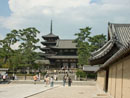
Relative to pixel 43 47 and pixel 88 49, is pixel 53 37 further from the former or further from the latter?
pixel 88 49

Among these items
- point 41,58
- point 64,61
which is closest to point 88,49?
point 64,61

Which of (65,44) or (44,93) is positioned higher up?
(65,44)

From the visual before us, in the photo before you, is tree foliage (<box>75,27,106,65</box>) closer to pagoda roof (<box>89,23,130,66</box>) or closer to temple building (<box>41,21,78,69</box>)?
temple building (<box>41,21,78,69</box>)

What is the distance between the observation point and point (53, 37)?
74875mm

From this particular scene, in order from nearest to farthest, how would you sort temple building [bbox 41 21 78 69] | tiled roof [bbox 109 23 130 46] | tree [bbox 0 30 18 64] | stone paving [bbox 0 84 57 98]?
1. tiled roof [bbox 109 23 130 46]
2. stone paving [bbox 0 84 57 98]
3. tree [bbox 0 30 18 64]
4. temple building [bbox 41 21 78 69]

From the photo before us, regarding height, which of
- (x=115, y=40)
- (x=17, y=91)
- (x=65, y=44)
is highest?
(x=65, y=44)

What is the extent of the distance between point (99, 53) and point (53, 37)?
59.6 meters

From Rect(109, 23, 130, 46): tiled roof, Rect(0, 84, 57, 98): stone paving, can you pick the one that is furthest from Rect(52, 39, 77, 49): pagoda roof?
Rect(109, 23, 130, 46): tiled roof

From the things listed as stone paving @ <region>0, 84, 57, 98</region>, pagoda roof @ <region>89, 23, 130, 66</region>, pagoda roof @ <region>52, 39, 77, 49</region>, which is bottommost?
stone paving @ <region>0, 84, 57, 98</region>

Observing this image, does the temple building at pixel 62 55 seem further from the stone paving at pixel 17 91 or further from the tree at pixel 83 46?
the stone paving at pixel 17 91

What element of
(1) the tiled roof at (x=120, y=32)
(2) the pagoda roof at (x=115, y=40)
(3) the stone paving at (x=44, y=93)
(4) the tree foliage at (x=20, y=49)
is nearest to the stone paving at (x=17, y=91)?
(3) the stone paving at (x=44, y=93)

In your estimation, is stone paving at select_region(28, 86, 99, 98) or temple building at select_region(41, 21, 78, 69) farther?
temple building at select_region(41, 21, 78, 69)

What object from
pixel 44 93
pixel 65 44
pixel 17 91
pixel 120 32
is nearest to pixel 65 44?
pixel 65 44

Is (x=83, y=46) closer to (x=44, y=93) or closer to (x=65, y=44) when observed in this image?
(x=65, y=44)
